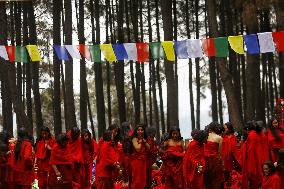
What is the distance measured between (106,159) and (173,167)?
1.83 m

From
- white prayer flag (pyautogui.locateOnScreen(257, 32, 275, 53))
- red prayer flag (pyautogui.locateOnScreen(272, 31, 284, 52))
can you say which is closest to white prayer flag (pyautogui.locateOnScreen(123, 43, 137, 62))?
white prayer flag (pyautogui.locateOnScreen(257, 32, 275, 53))

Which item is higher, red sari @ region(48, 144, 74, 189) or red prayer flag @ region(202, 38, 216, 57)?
red prayer flag @ region(202, 38, 216, 57)

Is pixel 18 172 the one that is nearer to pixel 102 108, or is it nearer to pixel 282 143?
pixel 282 143

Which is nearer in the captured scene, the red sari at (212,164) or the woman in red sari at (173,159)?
the red sari at (212,164)

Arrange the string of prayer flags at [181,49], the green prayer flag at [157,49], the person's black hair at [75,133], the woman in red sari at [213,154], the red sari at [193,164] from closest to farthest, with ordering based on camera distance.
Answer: the red sari at [193,164] < the woman in red sari at [213,154] < the person's black hair at [75,133] < the string of prayer flags at [181,49] < the green prayer flag at [157,49]

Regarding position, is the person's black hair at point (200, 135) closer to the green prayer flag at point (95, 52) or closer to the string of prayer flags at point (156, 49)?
the string of prayer flags at point (156, 49)

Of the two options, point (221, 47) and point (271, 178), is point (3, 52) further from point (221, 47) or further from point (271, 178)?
point (271, 178)

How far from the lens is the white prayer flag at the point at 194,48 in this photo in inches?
855

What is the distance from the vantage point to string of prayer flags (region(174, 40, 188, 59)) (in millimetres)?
21875

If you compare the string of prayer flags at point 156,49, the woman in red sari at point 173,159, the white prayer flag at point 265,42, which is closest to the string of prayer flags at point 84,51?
the string of prayer flags at point 156,49

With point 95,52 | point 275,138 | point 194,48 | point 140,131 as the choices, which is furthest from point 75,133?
point 95,52

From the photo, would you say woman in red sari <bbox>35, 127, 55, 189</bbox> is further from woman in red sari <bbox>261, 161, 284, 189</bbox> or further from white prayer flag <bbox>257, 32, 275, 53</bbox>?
white prayer flag <bbox>257, 32, 275, 53</bbox>

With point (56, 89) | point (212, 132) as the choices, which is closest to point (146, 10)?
point (56, 89)

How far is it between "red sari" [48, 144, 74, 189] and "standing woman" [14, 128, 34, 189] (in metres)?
0.54
